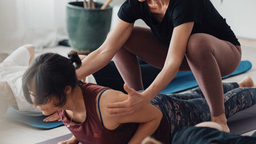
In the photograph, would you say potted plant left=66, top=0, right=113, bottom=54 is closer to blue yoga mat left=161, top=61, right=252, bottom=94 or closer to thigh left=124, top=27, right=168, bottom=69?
blue yoga mat left=161, top=61, right=252, bottom=94

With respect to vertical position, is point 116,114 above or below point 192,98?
above

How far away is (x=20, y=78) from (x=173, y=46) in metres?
0.93

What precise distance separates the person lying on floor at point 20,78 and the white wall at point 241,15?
6.59 ft

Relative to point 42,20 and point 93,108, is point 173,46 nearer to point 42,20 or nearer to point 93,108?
point 93,108

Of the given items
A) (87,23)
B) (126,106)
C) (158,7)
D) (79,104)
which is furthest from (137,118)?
(87,23)

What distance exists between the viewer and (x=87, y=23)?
10.1ft

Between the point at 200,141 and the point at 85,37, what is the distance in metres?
2.35

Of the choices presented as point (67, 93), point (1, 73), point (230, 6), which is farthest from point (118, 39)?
point (230, 6)

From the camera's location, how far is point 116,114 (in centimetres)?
121

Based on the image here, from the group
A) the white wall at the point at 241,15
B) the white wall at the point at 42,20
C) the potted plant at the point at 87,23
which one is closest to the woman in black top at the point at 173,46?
the potted plant at the point at 87,23

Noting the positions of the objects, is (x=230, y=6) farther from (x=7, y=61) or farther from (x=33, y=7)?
(x=7, y=61)

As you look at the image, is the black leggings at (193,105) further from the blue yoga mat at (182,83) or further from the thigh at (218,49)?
the blue yoga mat at (182,83)

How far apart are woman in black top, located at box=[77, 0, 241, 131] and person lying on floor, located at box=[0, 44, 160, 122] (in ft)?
0.79

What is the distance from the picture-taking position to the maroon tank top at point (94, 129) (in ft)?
4.24
